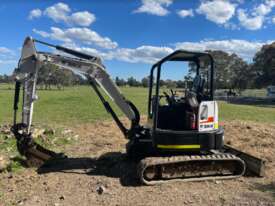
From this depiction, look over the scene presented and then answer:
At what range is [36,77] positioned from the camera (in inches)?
297

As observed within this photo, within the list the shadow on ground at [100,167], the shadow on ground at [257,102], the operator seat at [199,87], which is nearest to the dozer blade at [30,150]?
the shadow on ground at [100,167]

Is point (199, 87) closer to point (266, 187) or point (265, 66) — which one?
point (266, 187)

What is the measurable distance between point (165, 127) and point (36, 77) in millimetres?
3068

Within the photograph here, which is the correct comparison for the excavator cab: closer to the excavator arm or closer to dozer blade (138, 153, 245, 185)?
dozer blade (138, 153, 245, 185)

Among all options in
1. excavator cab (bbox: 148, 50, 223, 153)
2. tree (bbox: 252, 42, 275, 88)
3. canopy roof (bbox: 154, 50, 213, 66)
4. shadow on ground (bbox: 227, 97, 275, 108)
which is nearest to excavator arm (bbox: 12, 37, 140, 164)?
excavator cab (bbox: 148, 50, 223, 153)

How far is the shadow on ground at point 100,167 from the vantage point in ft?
24.6

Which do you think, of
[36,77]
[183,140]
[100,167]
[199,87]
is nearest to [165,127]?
[183,140]

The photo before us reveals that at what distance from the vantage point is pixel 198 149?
7.32 metres

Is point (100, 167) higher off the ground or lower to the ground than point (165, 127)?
lower

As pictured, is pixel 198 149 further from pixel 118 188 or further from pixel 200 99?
pixel 118 188

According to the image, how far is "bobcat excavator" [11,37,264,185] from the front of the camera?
7.13m

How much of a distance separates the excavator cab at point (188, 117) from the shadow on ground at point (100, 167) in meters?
0.98

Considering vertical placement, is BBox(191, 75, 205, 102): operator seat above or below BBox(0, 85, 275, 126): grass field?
above

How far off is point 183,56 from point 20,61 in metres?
3.70
